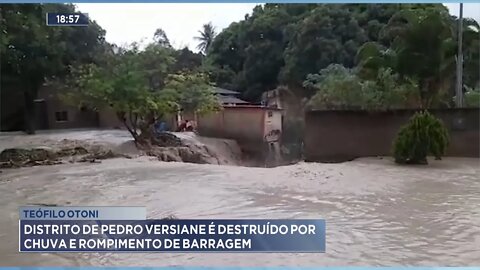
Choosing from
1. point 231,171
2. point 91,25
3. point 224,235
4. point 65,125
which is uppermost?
point 91,25

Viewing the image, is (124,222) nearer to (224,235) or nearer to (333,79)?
(224,235)

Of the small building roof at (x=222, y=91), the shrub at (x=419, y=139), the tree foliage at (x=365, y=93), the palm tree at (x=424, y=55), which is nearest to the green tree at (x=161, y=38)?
the small building roof at (x=222, y=91)

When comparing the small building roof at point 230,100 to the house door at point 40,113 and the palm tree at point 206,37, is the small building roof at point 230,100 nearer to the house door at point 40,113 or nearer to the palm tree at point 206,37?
the palm tree at point 206,37

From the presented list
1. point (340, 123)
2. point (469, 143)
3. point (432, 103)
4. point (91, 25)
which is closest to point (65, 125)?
point (91, 25)

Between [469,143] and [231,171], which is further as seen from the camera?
[469,143]

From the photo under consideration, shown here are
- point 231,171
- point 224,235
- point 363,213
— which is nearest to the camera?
point 224,235

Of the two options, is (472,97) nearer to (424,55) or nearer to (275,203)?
(424,55)

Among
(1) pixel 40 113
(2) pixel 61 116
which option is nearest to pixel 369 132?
(2) pixel 61 116
